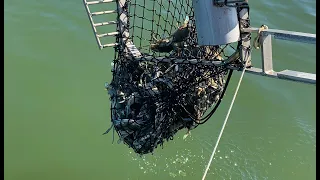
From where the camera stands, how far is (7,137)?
25.0ft

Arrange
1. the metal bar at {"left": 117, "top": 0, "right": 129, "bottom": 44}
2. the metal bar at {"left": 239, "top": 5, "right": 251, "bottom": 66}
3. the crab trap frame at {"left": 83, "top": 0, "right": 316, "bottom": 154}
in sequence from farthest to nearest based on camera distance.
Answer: the metal bar at {"left": 117, "top": 0, "right": 129, "bottom": 44}
the crab trap frame at {"left": 83, "top": 0, "right": 316, "bottom": 154}
the metal bar at {"left": 239, "top": 5, "right": 251, "bottom": 66}

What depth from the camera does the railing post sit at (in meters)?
3.73

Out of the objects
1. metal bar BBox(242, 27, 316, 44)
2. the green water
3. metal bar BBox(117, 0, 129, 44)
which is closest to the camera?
metal bar BBox(242, 27, 316, 44)

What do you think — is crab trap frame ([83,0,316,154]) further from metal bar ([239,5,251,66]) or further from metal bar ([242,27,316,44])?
metal bar ([242,27,316,44])

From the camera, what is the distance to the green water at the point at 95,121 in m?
7.38

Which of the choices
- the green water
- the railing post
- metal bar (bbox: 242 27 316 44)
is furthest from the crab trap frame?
the green water

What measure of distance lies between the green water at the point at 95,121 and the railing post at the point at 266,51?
392cm

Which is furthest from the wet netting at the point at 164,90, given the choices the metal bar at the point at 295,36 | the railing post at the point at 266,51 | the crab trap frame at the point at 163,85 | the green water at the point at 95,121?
the green water at the point at 95,121

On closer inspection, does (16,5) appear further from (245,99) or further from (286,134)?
(286,134)

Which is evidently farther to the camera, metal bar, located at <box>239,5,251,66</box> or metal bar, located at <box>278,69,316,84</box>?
metal bar, located at <box>239,5,251,66</box>

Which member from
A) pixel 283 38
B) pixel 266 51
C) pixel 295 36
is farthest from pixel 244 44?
pixel 295 36

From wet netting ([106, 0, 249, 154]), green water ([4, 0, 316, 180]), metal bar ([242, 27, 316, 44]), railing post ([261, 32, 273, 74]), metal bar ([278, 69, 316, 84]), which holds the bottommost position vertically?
green water ([4, 0, 316, 180])

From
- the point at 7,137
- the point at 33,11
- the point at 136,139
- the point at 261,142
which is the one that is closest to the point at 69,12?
the point at 33,11

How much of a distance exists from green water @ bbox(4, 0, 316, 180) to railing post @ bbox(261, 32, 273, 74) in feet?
12.9
